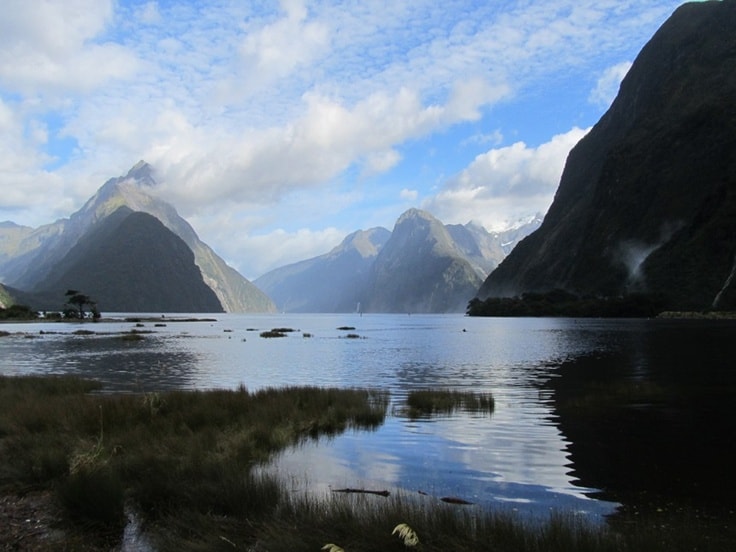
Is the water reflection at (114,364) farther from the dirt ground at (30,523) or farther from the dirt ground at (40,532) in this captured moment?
the dirt ground at (40,532)

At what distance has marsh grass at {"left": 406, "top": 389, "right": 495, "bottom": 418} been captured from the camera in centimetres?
2838

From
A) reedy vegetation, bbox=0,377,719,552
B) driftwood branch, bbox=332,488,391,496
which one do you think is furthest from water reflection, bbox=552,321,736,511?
driftwood branch, bbox=332,488,391,496

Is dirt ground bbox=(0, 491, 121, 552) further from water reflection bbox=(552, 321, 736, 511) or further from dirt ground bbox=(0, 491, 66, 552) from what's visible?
water reflection bbox=(552, 321, 736, 511)

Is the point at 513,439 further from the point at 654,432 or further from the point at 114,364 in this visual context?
the point at 114,364

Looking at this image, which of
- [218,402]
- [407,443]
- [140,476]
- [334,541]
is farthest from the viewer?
[218,402]

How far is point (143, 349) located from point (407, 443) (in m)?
63.1

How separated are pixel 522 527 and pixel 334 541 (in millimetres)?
3397

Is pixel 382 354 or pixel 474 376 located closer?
pixel 474 376

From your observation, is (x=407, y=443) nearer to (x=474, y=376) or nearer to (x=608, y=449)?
(x=608, y=449)

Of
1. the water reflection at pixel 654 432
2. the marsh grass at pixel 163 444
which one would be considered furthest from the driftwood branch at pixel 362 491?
the water reflection at pixel 654 432

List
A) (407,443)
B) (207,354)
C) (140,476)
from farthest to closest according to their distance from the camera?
1. (207,354)
2. (407,443)
3. (140,476)

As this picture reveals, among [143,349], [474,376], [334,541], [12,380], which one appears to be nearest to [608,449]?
[334,541]

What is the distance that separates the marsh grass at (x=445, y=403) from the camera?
28375 mm

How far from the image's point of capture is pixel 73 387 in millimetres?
33781
